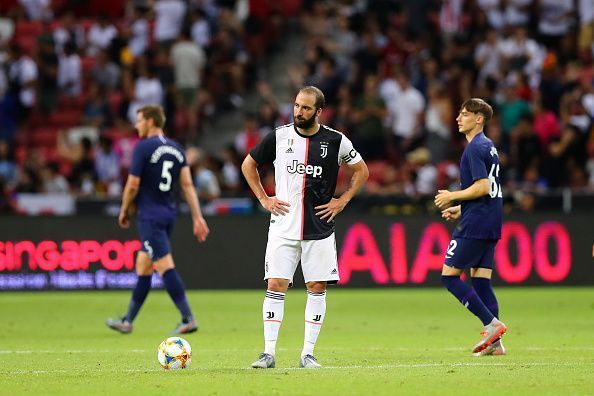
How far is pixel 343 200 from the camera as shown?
1092cm

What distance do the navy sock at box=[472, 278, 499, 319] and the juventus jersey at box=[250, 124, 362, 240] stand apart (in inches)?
84.6

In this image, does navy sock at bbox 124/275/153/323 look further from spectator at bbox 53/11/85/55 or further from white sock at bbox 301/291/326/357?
spectator at bbox 53/11/85/55

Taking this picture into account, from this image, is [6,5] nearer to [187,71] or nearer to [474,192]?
[187,71]

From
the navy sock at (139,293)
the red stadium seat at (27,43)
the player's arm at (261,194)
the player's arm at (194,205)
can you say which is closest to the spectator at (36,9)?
the red stadium seat at (27,43)

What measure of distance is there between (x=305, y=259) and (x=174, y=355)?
54.1 inches

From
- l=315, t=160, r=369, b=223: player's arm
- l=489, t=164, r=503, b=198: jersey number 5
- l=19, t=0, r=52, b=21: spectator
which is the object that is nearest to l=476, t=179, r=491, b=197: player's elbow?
l=489, t=164, r=503, b=198: jersey number 5

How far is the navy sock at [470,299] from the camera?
11961 millimetres

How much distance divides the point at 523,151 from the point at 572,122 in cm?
124

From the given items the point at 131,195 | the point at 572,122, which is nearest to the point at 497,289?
the point at 572,122

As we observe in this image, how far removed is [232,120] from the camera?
92.2ft

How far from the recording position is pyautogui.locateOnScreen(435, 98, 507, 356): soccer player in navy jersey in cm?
1198

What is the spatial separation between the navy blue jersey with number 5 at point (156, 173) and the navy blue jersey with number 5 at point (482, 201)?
3963 millimetres

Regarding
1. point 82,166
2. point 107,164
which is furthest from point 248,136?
point 82,166

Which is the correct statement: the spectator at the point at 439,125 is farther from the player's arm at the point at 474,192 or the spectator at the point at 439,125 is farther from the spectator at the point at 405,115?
the player's arm at the point at 474,192
